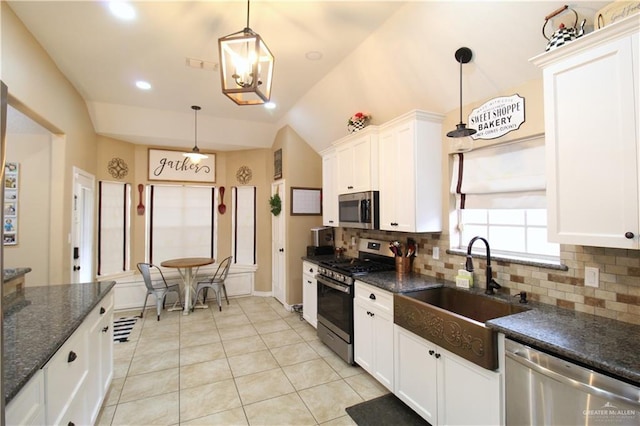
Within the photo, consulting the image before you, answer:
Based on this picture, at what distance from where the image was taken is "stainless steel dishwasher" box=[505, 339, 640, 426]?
1.14 metres

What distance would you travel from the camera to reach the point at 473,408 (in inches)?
67.8

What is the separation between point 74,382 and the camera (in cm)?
167

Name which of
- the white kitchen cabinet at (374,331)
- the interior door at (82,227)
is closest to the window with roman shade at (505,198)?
the white kitchen cabinet at (374,331)

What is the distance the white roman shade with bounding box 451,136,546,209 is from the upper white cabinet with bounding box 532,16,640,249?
1.88 ft

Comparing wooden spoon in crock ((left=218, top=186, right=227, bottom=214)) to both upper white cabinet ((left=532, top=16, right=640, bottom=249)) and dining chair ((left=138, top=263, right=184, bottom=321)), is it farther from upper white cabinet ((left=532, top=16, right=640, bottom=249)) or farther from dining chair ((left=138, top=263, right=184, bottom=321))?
upper white cabinet ((left=532, top=16, right=640, bottom=249))

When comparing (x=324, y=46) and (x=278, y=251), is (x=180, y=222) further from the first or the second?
(x=324, y=46)

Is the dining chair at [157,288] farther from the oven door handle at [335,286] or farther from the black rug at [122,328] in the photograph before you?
the oven door handle at [335,286]

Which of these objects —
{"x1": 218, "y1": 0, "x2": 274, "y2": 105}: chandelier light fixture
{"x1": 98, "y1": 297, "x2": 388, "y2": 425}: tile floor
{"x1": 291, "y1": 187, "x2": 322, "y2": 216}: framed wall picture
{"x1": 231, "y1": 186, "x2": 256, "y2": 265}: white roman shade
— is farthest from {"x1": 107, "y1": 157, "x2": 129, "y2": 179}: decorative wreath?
{"x1": 218, "y1": 0, "x2": 274, "y2": 105}: chandelier light fixture

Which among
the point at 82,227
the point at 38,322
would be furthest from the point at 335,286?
the point at 82,227

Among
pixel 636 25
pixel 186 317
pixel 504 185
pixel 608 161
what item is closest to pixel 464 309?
pixel 504 185

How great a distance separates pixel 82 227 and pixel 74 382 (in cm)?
315

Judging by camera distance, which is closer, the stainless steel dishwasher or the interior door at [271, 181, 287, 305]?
the stainless steel dishwasher

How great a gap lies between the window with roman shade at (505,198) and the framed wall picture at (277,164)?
9.97 feet

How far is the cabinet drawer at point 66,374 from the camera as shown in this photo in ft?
4.45
